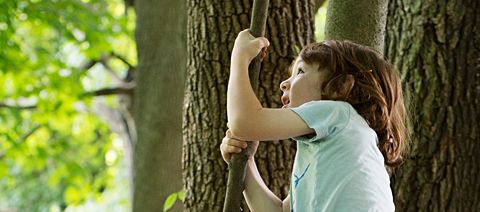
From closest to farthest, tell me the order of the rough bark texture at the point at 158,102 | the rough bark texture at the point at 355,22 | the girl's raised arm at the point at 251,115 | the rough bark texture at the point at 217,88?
the girl's raised arm at the point at 251,115 → the rough bark texture at the point at 355,22 → the rough bark texture at the point at 217,88 → the rough bark texture at the point at 158,102

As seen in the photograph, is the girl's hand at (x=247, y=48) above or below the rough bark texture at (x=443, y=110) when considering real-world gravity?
above

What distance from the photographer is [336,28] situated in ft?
12.4

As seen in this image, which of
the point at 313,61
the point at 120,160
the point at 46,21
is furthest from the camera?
the point at 120,160

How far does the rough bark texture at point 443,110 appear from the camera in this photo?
394 centimetres

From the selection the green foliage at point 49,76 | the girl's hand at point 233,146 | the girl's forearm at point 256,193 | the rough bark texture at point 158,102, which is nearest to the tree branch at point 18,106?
the green foliage at point 49,76

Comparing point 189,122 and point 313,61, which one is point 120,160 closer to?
point 189,122

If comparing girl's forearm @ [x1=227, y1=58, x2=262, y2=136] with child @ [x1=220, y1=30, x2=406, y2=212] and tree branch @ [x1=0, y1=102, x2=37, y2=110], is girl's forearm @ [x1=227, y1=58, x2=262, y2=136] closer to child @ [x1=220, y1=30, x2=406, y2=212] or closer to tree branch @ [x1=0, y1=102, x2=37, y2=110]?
child @ [x1=220, y1=30, x2=406, y2=212]

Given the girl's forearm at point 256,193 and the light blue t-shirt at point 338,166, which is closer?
the light blue t-shirt at point 338,166

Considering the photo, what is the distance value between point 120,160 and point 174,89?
9000mm

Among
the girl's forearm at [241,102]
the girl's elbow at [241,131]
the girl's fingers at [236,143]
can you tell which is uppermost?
the girl's forearm at [241,102]

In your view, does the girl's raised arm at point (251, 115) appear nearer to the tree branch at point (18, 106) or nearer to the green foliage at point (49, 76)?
the green foliage at point (49, 76)

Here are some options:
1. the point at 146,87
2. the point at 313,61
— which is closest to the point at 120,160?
the point at 146,87

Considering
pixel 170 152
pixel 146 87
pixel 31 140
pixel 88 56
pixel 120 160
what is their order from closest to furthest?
pixel 170 152, pixel 146 87, pixel 88 56, pixel 31 140, pixel 120 160

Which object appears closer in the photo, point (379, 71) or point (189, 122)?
point (379, 71)
